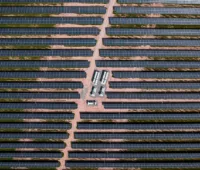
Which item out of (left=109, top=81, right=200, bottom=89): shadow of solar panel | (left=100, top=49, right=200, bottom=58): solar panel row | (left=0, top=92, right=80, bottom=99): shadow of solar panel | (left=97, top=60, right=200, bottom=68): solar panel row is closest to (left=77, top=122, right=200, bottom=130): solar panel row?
(left=0, top=92, right=80, bottom=99): shadow of solar panel

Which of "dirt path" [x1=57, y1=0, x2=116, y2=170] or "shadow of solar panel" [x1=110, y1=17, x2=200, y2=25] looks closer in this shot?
"dirt path" [x1=57, y1=0, x2=116, y2=170]

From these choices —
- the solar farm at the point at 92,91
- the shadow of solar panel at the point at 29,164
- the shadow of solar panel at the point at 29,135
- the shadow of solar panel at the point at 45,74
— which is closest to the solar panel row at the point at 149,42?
the solar farm at the point at 92,91

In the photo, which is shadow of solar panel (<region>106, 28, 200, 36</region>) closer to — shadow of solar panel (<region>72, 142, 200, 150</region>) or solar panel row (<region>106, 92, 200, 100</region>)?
solar panel row (<region>106, 92, 200, 100</region>)

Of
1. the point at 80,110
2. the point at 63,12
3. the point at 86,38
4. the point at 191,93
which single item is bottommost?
the point at 80,110

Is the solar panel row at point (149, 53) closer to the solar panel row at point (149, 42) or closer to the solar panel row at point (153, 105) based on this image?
the solar panel row at point (149, 42)

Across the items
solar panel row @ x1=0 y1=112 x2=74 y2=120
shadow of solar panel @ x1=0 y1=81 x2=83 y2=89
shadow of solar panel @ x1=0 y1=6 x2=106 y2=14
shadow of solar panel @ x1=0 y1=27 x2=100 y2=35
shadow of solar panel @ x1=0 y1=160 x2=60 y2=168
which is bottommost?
shadow of solar panel @ x1=0 y1=160 x2=60 y2=168

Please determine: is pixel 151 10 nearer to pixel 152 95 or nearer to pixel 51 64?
pixel 152 95

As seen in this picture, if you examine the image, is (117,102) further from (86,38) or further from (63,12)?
(63,12)

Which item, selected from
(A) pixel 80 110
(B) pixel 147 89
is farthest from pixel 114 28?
(A) pixel 80 110
